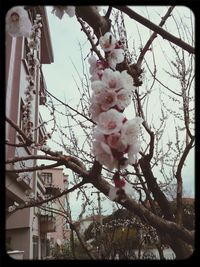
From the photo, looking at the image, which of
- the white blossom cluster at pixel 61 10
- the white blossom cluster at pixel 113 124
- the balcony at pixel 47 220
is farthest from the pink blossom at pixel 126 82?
the balcony at pixel 47 220

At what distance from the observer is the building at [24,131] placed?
975 millimetres

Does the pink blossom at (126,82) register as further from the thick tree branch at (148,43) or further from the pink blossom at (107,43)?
the thick tree branch at (148,43)

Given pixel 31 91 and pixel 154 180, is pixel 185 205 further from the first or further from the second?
pixel 31 91

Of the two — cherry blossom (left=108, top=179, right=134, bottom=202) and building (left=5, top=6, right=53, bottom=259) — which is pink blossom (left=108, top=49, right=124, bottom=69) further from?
cherry blossom (left=108, top=179, right=134, bottom=202)

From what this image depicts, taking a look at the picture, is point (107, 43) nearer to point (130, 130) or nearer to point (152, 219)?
point (130, 130)

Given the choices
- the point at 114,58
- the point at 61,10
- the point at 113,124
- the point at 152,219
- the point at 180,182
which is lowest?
the point at 152,219

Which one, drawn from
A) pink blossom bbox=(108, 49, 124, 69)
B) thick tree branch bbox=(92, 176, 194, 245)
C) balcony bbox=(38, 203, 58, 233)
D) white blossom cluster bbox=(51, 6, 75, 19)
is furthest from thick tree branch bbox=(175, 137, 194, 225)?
balcony bbox=(38, 203, 58, 233)

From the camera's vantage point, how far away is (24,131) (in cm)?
178

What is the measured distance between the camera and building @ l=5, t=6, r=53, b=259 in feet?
3.20

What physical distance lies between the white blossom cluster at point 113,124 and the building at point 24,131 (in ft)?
0.92

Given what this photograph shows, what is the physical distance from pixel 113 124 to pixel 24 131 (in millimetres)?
1114

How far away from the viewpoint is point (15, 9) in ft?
2.85

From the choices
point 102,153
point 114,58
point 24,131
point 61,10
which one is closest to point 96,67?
point 114,58

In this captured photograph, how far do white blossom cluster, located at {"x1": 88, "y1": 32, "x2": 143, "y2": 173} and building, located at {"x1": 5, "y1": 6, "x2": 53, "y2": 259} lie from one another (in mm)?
279
